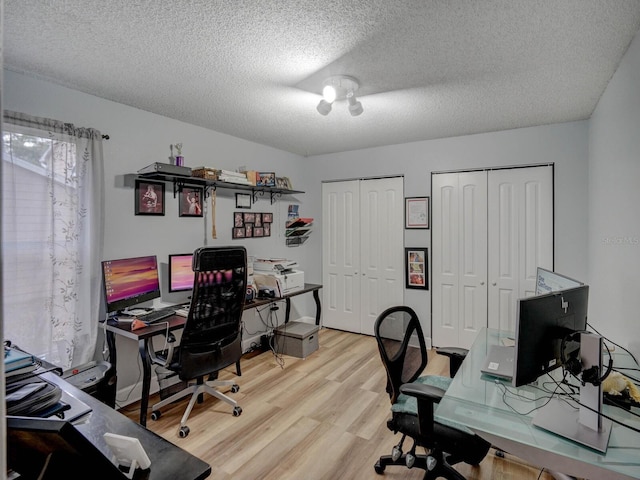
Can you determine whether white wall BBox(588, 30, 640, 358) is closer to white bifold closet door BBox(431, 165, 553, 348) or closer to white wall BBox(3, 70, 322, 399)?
white bifold closet door BBox(431, 165, 553, 348)

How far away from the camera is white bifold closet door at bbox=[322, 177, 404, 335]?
4281 mm

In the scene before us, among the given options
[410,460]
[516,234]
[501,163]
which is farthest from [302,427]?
[501,163]

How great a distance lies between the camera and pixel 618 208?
2205 mm

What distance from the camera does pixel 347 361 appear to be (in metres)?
3.67

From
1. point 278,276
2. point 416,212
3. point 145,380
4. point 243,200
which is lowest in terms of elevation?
point 145,380

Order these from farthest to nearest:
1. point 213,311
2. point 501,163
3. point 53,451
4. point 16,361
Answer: point 501,163
point 213,311
point 16,361
point 53,451

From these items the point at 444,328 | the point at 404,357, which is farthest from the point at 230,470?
Answer: the point at 444,328

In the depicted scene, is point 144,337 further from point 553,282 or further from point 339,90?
point 553,282

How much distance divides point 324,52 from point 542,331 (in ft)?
5.98

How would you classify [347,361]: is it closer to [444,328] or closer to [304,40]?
[444,328]

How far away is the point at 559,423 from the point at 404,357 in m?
0.80

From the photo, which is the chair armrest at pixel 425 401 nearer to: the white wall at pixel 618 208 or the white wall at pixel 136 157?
the white wall at pixel 618 208

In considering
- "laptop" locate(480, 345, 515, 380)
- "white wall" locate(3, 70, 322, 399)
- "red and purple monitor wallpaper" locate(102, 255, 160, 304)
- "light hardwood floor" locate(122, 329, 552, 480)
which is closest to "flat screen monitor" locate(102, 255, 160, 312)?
"red and purple monitor wallpaper" locate(102, 255, 160, 304)

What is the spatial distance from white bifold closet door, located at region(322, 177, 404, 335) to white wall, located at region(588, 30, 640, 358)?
6.30 ft
